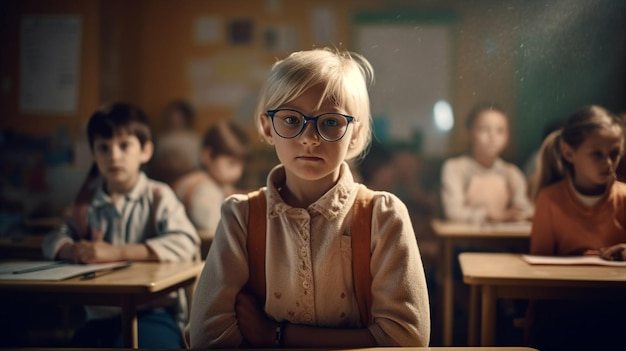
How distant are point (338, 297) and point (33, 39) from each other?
181cm

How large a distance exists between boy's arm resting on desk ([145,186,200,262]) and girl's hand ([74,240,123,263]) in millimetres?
100

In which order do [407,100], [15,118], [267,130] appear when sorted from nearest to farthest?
[267,130], [15,118], [407,100]

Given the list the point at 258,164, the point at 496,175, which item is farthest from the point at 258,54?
the point at 496,175

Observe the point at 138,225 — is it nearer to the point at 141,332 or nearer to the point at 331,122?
the point at 141,332

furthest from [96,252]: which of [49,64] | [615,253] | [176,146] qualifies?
[176,146]

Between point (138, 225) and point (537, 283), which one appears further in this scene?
point (138, 225)

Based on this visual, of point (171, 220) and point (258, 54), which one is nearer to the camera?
point (171, 220)

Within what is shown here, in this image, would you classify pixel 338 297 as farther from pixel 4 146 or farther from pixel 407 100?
pixel 407 100

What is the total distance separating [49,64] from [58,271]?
1.25 meters

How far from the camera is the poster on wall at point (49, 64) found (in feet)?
7.69

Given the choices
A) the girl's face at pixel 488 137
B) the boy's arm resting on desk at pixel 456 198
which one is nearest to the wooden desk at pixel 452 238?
the boy's arm resting on desk at pixel 456 198

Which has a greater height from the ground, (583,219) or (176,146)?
(176,146)

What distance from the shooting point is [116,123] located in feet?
6.38

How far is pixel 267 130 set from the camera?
133cm
